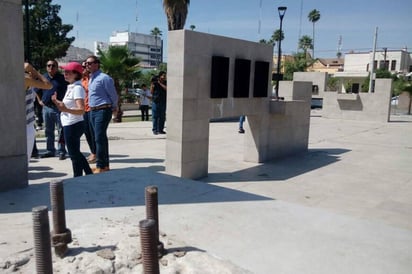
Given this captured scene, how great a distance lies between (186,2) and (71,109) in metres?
14.8

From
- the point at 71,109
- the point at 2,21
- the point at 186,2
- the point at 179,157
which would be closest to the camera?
the point at 2,21

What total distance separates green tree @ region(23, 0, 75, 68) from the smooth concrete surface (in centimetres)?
2858

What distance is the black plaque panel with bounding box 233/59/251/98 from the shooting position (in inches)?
291

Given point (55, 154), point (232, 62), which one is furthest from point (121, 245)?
point (55, 154)

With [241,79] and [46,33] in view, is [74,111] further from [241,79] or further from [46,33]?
[46,33]

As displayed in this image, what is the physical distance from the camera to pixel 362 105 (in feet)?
67.4

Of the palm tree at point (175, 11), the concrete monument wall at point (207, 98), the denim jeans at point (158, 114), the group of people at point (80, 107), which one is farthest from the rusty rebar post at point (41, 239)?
the palm tree at point (175, 11)

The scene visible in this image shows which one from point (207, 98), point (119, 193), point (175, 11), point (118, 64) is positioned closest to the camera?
point (119, 193)

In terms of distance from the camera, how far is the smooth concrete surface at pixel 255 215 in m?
2.95

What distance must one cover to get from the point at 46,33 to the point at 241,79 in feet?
105

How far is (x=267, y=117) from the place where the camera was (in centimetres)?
855

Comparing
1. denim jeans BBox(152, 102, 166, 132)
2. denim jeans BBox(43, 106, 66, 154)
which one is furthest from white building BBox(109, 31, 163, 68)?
denim jeans BBox(43, 106, 66, 154)

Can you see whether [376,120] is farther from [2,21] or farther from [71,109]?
[2,21]

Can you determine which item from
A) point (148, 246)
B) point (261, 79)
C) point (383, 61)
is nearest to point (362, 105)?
point (261, 79)
